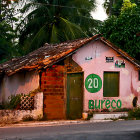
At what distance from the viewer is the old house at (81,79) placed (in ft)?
50.6

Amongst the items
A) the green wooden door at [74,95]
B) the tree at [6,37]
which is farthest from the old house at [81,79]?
the tree at [6,37]

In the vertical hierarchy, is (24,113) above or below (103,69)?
below

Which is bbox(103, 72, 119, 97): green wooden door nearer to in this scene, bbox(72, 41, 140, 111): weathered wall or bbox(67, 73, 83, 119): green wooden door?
bbox(72, 41, 140, 111): weathered wall

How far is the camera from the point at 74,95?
1611 centimetres

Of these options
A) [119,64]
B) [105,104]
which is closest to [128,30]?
[119,64]

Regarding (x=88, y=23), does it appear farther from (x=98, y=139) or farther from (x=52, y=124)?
(x=98, y=139)

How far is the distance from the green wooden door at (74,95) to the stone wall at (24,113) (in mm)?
1562

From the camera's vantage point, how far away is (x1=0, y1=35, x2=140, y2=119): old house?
607 inches

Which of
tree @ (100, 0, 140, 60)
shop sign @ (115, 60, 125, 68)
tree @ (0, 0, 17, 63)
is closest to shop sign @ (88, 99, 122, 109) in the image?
shop sign @ (115, 60, 125, 68)

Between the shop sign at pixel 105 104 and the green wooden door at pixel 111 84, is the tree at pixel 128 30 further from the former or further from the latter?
the shop sign at pixel 105 104

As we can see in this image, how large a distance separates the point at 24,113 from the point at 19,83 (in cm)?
294

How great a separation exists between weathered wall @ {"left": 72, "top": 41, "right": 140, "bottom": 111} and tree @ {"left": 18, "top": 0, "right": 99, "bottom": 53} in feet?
25.8

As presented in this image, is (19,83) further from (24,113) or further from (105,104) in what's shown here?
(105,104)

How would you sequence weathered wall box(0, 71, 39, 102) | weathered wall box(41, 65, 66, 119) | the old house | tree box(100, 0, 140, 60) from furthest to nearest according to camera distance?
tree box(100, 0, 140, 60)
weathered wall box(0, 71, 39, 102)
the old house
weathered wall box(41, 65, 66, 119)
